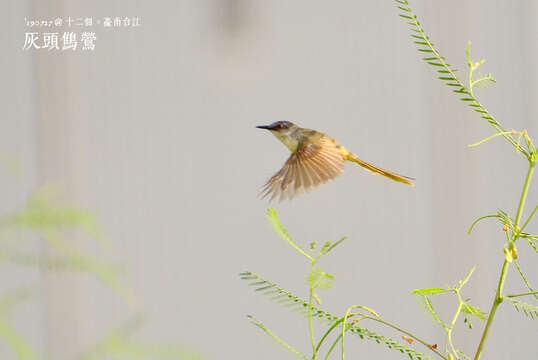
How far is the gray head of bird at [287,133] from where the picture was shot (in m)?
0.63

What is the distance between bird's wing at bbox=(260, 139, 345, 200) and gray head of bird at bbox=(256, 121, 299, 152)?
27 mm

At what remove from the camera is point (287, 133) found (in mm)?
661

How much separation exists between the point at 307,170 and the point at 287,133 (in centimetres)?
12

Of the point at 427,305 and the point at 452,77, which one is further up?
the point at 452,77

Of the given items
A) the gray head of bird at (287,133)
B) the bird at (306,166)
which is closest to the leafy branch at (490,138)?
the bird at (306,166)

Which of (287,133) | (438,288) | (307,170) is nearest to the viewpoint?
(438,288)

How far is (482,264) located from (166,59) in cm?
91

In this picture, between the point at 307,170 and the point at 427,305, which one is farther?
the point at 307,170

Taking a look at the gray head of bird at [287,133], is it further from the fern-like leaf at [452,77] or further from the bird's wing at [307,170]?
the fern-like leaf at [452,77]

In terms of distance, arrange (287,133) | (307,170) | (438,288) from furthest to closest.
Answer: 1. (287,133)
2. (307,170)
3. (438,288)

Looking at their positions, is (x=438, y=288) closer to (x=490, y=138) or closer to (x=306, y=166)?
(x=490, y=138)

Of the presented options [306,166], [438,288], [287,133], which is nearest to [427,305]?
[438,288]

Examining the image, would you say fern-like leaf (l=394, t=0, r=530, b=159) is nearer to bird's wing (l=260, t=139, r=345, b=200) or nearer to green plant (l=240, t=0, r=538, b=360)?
green plant (l=240, t=0, r=538, b=360)

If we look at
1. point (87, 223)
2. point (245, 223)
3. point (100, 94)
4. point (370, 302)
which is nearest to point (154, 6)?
point (100, 94)
